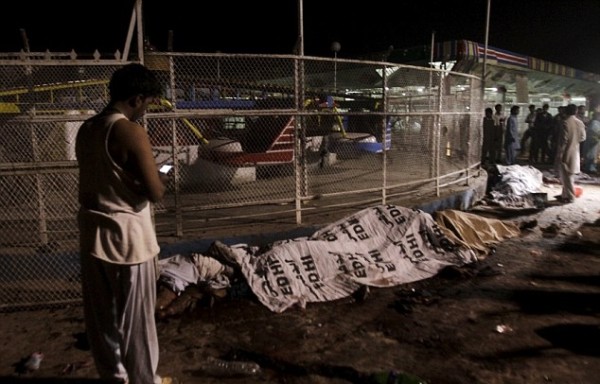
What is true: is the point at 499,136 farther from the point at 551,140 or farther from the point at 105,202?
the point at 105,202

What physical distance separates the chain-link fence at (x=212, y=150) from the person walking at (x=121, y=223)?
6.31ft

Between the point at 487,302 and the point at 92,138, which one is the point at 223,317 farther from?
the point at 487,302

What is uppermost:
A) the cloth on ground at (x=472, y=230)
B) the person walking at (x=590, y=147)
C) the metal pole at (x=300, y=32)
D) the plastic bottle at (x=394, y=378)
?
the metal pole at (x=300, y=32)

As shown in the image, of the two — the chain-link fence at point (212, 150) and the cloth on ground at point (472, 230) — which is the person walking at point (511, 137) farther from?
the cloth on ground at point (472, 230)

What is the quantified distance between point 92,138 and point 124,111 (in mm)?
250

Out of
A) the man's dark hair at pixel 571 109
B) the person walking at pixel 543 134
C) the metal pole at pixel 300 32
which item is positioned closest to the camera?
the metal pole at pixel 300 32

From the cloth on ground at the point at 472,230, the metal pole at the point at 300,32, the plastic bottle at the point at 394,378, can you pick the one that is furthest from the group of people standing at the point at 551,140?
the plastic bottle at the point at 394,378

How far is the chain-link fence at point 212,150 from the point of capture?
470cm

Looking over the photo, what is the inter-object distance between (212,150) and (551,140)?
1245cm

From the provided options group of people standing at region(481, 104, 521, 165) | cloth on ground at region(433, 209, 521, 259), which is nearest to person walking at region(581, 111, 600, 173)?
group of people standing at region(481, 104, 521, 165)

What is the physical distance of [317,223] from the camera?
6012 millimetres

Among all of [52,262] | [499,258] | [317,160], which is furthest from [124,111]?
[317,160]

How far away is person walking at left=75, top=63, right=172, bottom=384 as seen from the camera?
2.45 metres

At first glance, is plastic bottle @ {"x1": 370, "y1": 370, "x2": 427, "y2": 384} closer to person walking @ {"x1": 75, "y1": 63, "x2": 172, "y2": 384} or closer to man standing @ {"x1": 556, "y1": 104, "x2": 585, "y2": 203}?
person walking @ {"x1": 75, "y1": 63, "x2": 172, "y2": 384}
